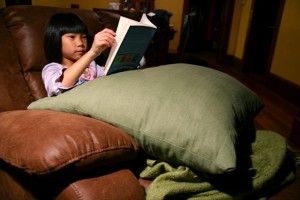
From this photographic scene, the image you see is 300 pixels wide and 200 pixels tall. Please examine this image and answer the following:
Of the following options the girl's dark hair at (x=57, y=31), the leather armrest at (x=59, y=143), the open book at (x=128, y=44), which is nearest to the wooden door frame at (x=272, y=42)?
the open book at (x=128, y=44)

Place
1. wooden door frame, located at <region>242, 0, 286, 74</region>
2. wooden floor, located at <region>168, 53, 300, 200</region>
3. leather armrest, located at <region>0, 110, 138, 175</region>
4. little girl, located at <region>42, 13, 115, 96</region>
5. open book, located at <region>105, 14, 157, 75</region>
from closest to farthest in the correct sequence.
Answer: leather armrest, located at <region>0, 110, 138, 175</region>
open book, located at <region>105, 14, 157, 75</region>
little girl, located at <region>42, 13, 115, 96</region>
wooden floor, located at <region>168, 53, 300, 200</region>
wooden door frame, located at <region>242, 0, 286, 74</region>

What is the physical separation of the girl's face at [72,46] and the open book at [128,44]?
0.80 feet

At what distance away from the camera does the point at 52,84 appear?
0.96 m

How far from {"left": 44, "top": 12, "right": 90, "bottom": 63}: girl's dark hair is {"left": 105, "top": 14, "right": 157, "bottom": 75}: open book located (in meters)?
0.29

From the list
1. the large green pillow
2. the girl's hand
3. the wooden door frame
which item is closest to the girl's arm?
the girl's hand

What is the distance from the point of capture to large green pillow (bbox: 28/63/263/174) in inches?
25.0

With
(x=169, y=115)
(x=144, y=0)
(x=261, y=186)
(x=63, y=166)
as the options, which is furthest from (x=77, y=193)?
(x=144, y=0)

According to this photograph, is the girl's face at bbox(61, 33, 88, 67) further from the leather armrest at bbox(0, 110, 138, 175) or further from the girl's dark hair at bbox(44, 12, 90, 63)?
the leather armrest at bbox(0, 110, 138, 175)

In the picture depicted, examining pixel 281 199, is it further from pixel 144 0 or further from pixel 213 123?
pixel 144 0

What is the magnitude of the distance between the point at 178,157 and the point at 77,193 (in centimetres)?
26

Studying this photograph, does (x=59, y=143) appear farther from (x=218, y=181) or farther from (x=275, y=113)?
(x=275, y=113)

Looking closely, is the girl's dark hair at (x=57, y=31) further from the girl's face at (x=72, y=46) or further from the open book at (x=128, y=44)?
the open book at (x=128, y=44)

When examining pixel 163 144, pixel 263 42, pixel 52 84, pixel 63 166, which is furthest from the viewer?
pixel 263 42

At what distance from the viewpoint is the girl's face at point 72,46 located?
111cm
